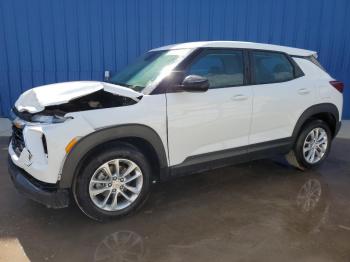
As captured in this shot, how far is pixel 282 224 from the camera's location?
3156 mm

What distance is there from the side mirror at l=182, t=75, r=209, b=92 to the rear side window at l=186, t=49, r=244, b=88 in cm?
25

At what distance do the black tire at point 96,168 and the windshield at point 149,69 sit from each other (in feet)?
2.17

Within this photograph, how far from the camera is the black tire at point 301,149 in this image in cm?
441

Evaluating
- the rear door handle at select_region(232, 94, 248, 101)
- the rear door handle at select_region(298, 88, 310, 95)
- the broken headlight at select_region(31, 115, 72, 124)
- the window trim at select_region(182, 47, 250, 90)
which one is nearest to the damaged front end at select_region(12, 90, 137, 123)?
the broken headlight at select_region(31, 115, 72, 124)

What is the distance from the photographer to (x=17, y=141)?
325 centimetres

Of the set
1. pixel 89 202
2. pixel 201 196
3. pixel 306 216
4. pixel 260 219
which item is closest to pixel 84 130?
pixel 89 202

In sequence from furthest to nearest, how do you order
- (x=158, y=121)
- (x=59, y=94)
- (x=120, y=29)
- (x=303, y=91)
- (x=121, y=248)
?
→ (x=120, y=29), (x=303, y=91), (x=158, y=121), (x=59, y=94), (x=121, y=248)

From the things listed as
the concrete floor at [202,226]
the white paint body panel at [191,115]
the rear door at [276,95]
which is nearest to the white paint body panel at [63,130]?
the white paint body panel at [191,115]

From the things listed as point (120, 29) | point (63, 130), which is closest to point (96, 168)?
point (63, 130)

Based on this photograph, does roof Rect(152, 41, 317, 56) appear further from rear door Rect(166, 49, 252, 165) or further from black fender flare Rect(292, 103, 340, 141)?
black fender flare Rect(292, 103, 340, 141)

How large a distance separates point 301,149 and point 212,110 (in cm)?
170

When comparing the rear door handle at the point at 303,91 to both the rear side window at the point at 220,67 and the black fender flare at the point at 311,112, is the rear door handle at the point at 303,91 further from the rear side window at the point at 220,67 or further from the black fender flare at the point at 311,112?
the rear side window at the point at 220,67

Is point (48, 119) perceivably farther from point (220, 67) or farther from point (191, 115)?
point (220, 67)

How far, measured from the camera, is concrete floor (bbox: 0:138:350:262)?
8.83 ft
